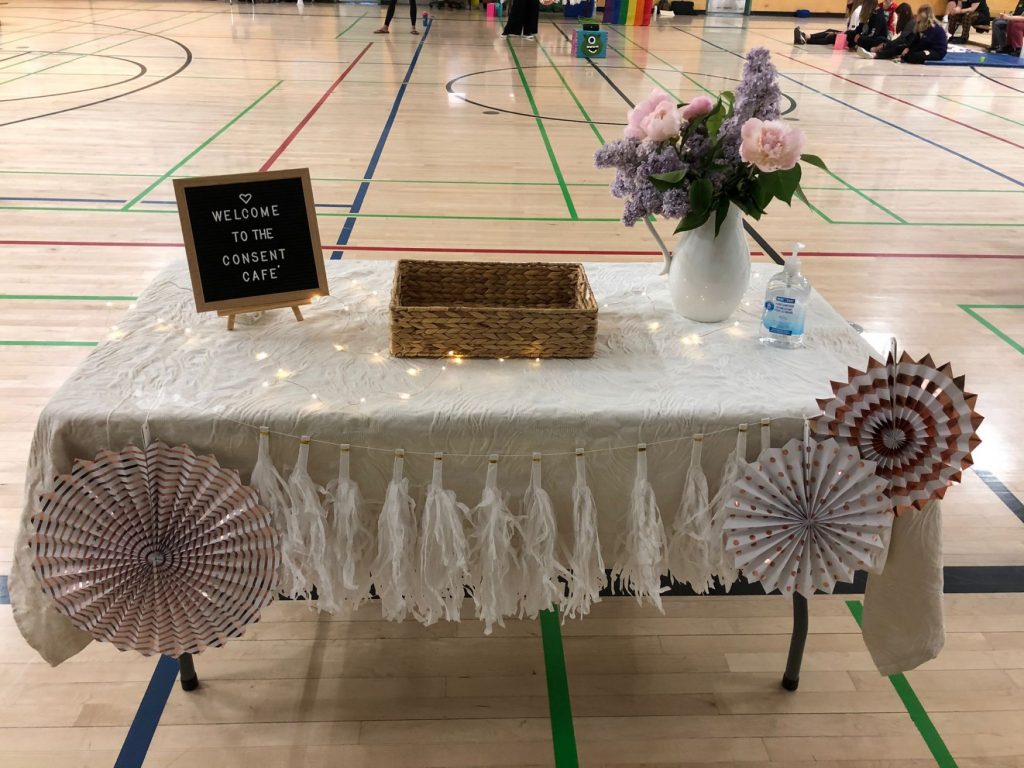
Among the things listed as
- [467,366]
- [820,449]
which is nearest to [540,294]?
[467,366]

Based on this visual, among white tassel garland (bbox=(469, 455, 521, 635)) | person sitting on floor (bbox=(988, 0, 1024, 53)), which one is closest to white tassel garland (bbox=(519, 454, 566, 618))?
white tassel garland (bbox=(469, 455, 521, 635))

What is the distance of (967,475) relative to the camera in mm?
2695

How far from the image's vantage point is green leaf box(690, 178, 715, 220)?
160 cm

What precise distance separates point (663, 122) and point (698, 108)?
11cm

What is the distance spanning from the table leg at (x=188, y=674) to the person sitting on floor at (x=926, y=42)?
12276 millimetres

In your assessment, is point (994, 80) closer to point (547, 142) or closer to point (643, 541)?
point (547, 142)

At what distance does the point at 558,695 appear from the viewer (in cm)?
185

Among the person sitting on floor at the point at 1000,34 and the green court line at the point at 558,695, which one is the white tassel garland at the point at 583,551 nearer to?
the green court line at the point at 558,695

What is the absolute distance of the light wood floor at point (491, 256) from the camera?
5.81 ft

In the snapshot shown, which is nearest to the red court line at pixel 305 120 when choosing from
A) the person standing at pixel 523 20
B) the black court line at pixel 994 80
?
the person standing at pixel 523 20

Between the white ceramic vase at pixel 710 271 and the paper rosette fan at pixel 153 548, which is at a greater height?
the white ceramic vase at pixel 710 271

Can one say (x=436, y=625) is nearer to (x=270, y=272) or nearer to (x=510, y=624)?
(x=510, y=624)

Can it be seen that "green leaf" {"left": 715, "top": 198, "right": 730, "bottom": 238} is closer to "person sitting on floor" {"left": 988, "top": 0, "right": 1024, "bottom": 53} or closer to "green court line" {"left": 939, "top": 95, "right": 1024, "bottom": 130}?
"green court line" {"left": 939, "top": 95, "right": 1024, "bottom": 130}

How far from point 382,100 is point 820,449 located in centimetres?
697
